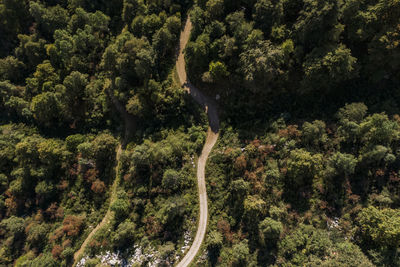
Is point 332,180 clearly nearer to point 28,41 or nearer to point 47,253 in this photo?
point 47,253

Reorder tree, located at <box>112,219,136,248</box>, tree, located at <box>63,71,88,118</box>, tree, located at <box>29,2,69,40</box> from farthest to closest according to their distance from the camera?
1. tree, located at <box>29,2,69,40</box>
2. tree, located at <box>63,71,88,118</box>
3. tree, located at <box>112,219,136,248</box>

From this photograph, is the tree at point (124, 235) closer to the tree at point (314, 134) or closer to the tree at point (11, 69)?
the tree at point (314, 134)

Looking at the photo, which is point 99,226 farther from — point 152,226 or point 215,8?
point 215,8

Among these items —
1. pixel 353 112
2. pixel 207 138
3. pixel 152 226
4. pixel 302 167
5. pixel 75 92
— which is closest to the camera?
pixel 302 167

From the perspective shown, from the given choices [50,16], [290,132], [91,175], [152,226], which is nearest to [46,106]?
[91,175]

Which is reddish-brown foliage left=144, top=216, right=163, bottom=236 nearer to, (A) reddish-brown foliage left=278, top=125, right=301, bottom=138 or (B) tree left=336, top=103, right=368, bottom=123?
(A) reddish-brown foliage left=278, top=125, right=301, bottom=138

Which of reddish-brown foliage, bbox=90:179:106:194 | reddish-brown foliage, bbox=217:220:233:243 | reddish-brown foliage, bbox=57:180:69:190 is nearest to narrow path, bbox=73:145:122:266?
reddish-brown foliage, bbox=90:179:106:194
